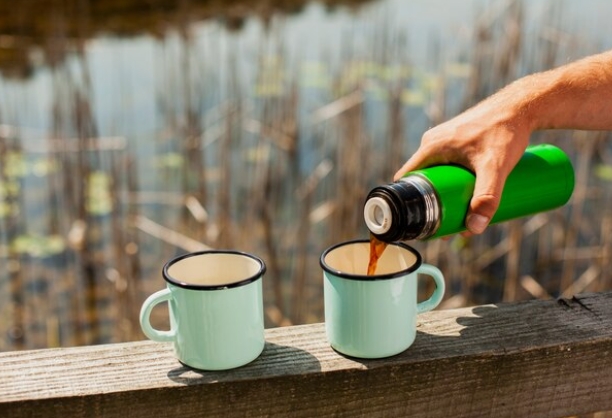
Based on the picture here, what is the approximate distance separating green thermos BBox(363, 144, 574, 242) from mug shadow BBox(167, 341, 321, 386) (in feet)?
0.46

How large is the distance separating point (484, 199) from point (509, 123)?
3.4 inches

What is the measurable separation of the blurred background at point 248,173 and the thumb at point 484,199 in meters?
1.79

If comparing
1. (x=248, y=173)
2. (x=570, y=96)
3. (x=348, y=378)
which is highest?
(x=570, y=96)

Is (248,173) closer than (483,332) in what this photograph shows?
No

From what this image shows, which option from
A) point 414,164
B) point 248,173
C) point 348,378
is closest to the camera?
point 348,378

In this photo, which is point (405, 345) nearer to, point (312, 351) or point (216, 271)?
point (312, 351)

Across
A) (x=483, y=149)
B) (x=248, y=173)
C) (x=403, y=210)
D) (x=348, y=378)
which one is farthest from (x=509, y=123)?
(x=248, y=173)

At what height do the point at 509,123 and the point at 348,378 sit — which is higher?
the point at 509,123

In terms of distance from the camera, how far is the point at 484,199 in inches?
29.3

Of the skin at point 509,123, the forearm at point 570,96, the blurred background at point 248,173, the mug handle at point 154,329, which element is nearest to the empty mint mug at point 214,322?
the mug handle at point 154,329

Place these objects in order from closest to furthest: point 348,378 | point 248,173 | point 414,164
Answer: point 348,378, point 414,164, point 248,173

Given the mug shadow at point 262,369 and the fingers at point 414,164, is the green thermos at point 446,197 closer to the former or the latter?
the fingers at point 414,164

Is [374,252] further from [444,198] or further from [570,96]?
[570,96]

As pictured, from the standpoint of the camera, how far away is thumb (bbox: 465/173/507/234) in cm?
75
